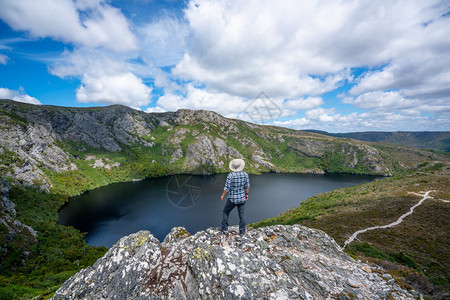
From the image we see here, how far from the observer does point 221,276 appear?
7.38 metres

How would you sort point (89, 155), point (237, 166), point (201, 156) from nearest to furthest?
point (237, 166), point (89, 155), point (201, 156)

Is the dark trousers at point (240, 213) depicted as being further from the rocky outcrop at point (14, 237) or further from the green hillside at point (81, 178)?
the rocky outcrop at point (14, 237)

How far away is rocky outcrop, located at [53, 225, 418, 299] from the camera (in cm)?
709

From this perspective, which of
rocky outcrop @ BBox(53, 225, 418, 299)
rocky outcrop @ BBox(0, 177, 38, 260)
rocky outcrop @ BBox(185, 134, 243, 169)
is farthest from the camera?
rocky outcrop @ BBox(185, 134, 243, 169)

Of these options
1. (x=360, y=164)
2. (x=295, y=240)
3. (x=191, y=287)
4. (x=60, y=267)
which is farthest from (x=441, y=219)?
(x=360, y=164)

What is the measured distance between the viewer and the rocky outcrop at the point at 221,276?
279 inches

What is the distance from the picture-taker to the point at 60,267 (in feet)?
108

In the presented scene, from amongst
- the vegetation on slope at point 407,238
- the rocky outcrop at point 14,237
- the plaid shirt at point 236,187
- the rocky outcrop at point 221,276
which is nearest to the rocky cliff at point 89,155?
the rocky outcrop at point 14,237

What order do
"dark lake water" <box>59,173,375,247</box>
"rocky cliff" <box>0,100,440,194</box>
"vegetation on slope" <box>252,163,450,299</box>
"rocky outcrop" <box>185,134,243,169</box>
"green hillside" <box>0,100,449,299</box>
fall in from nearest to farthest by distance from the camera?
"vegetation on slope" <box>252,163,450,299</box>
"green hillside" <box>0,100,449,299</box>
"dark lake water" <box>59,173,375,247</box>
"rocky cliff" <box>0,100,440,194</box>
"rocky outcrop" <box>185,134,243,169</box>

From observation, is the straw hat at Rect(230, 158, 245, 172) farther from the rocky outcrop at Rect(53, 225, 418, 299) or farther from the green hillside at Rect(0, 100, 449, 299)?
the green hillside at Rect(0, 100, 449, 299)

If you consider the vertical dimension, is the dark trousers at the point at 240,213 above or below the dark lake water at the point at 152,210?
above

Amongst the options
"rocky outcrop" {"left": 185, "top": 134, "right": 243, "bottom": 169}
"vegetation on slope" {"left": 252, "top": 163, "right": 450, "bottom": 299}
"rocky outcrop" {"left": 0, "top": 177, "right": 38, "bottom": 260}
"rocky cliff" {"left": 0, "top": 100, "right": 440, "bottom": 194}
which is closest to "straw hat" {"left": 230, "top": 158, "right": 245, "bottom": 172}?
"vegetation on slope" {"left": 252, "top": 163, "right": 450, "bottom": 299}

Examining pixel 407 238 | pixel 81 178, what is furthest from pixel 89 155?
pixel 407 238

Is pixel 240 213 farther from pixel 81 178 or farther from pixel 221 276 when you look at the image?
pixel 81 178
